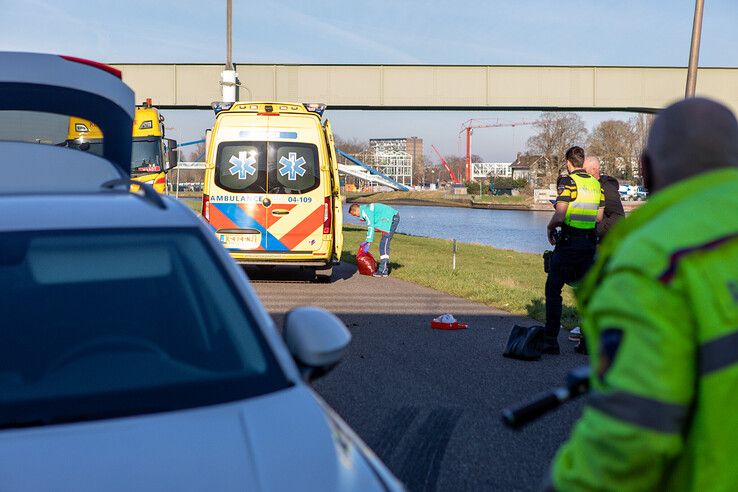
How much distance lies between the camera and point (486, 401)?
7008 mm

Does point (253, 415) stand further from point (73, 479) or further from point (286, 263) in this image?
point (286, 263)

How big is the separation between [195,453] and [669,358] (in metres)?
1.35

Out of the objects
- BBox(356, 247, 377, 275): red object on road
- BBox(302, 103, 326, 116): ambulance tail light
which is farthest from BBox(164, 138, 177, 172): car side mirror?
BBox(302, 103, 326, 116): ambulance tail light

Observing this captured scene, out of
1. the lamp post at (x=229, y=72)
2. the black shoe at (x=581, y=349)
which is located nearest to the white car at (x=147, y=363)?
the black shoe at (x=581, y=349)

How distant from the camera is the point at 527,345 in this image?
8.70 metres

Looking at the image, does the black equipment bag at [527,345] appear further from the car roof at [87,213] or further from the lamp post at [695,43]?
the lamp post at [695,43]

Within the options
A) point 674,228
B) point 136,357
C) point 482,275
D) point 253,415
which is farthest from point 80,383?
point 482,275

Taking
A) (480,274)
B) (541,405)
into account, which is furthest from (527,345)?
(480,274)

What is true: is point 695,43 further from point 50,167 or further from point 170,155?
point 50,167

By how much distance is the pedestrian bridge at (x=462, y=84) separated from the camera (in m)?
36.8

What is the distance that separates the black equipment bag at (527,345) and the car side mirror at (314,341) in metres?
5.50

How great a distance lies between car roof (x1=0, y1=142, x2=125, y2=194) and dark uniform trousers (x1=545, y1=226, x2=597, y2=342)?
509 centimetres

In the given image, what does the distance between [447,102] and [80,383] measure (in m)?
34.8

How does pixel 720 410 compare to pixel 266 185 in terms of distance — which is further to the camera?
pixel 266 185
